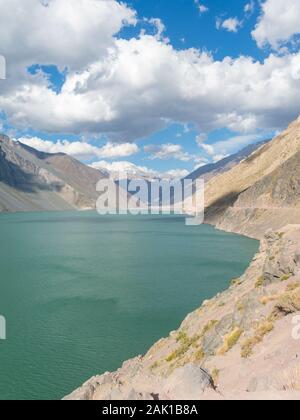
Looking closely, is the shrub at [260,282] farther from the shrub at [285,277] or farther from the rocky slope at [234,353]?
the shrub at [285,277]

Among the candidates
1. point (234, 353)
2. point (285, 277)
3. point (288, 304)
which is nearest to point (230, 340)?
point (234, 353)

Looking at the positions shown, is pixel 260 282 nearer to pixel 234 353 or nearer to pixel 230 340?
pixel 230 340

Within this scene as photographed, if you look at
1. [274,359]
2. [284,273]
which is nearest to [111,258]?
[284,273]

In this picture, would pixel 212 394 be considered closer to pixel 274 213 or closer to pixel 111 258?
pixel 111 258

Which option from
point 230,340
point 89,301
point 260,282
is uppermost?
point 260,282

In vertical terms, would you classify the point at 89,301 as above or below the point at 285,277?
below

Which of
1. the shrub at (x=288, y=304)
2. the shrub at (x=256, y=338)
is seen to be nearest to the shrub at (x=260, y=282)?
the shrub at (x=288, y=304)
